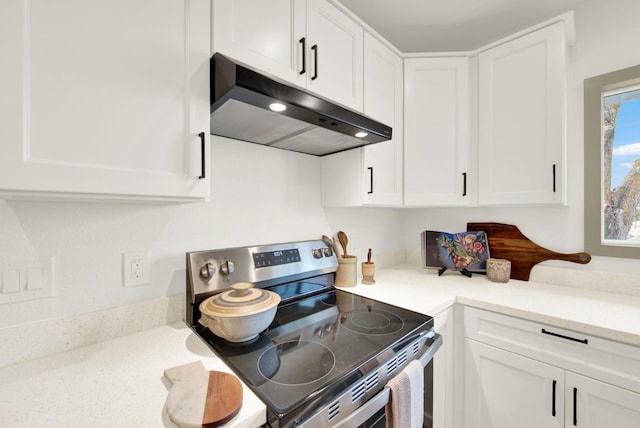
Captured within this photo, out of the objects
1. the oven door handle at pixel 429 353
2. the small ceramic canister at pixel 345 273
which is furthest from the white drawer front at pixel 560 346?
the small ceramic canister at pixel 345 273

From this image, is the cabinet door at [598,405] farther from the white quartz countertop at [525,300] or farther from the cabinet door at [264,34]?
the cabinet door at [264,34]

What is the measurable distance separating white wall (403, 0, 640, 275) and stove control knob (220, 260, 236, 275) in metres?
1.73

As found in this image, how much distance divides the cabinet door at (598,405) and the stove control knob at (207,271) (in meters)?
1.49

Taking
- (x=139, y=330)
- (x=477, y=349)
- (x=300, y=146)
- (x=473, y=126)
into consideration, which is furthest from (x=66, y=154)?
(x=473, y=126)

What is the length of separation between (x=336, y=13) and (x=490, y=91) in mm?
994

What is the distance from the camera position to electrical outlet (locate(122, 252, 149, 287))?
1.00 m

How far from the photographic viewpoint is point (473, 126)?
167 cm

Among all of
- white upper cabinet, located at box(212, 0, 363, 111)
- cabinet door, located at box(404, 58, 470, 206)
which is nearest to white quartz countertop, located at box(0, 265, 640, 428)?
cabinet door, located at box(404, 58, 470, 206)

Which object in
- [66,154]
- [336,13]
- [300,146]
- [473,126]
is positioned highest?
[336,13]

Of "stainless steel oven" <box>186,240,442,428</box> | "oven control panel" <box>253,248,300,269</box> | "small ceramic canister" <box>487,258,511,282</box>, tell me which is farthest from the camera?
"small ceramic canister" <box>487,258,511,282</box>

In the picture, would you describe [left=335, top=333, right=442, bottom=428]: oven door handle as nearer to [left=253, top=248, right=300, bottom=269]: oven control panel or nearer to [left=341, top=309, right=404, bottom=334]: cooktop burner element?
[left=341, top=309, right=404, bottom=334]: cooktop burner element

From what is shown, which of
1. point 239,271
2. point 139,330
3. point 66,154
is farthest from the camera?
point 239,271

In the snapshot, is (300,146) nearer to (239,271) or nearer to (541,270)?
(239,271)

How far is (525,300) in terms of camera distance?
1327 millimetres
